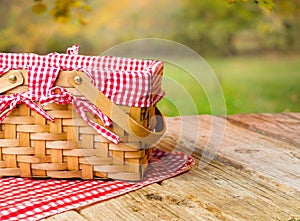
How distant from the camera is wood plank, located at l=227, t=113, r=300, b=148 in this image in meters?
1.74

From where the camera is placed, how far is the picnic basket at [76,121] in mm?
1254

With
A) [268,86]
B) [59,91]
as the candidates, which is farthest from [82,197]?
[268,86]

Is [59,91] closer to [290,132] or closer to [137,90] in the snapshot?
[137,90]

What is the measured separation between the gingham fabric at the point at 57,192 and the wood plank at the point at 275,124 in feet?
1.35

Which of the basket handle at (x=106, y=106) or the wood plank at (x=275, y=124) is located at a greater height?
the basket handle at (x=106, y=106)

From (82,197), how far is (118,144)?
0.17 meters

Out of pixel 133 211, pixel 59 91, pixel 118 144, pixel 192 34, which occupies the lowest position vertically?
pixel 133 211

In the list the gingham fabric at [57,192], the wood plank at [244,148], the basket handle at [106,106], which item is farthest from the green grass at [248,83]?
the basket handle at [106,106]

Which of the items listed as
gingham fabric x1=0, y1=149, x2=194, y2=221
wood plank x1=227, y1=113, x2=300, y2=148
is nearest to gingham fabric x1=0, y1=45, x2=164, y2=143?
gingham fabric x1=0, y1=149, x2=194, y2=221

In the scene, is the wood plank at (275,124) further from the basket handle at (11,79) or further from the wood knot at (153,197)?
the basket handle at (11,79)

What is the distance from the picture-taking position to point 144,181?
129cm

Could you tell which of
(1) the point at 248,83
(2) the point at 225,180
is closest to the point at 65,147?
(2) the point at 225,180

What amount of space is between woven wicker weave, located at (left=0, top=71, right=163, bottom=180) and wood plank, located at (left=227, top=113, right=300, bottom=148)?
58 cm

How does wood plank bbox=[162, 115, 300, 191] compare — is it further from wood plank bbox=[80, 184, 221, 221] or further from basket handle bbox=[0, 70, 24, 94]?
basket handle bbox=[0, 70, 24, 94]
